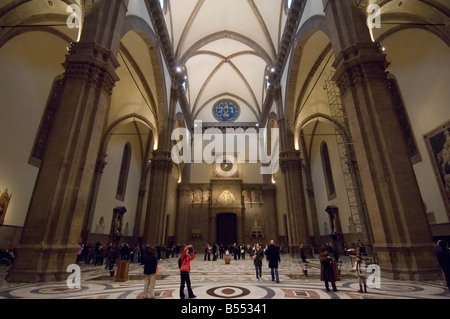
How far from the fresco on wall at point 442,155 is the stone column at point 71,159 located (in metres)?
13.3

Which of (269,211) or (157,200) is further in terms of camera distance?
(269,211)

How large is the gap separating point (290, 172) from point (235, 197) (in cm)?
1087

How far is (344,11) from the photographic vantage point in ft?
25.7

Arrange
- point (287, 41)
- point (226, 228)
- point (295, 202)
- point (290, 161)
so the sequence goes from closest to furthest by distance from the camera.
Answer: point (295, 202)
point (287, 41)
point (290, 161)
point (226, 228)

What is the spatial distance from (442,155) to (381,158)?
6092mm

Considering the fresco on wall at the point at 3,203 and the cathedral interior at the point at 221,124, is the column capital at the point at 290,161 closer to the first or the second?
the cathedral interior at the point at 221,124

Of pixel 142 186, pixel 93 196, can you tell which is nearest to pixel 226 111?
pixel 142 186

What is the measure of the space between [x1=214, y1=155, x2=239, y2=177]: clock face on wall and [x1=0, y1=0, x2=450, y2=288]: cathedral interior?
0.16 meters

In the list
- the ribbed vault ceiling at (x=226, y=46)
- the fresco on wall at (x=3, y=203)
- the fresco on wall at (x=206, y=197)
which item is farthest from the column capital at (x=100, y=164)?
the fresco on wall at (x=206, y=197)

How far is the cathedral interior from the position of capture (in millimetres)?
6105

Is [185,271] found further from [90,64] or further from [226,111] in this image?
[226,111]

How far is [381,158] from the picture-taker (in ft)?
20.6

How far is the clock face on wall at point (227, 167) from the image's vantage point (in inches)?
1014
